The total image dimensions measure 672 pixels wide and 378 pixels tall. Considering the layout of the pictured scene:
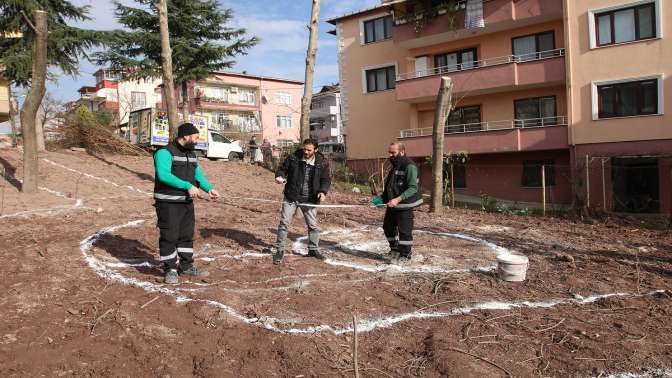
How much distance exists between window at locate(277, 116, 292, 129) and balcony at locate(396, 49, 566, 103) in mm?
27490

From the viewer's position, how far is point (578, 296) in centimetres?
543

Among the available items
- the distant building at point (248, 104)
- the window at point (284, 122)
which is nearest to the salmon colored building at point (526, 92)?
the distant building at point (248, 104)

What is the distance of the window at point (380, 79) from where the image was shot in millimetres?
27019

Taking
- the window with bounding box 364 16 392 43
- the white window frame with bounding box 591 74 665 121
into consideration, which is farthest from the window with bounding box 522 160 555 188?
the window with bounding box 364 16 392 43

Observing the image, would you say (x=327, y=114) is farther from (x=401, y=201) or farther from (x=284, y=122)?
(x=401, y=201)

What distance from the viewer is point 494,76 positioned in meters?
22.1

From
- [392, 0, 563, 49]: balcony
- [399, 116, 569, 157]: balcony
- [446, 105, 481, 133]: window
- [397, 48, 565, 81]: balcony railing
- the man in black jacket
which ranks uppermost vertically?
[392, 0, 563, 49]: balcony

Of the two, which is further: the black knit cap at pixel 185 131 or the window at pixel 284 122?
the window at pixel 284 122

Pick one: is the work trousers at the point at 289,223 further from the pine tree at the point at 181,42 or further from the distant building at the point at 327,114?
the distant building at the point at 327,114

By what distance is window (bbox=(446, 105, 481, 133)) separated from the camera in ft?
80.0

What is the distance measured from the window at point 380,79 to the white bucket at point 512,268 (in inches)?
868

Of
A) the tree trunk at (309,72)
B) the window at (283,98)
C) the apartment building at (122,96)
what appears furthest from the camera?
the apartment building at (122,96)

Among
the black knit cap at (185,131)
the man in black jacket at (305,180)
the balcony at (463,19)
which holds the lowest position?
the man in black jacket at (305,180)

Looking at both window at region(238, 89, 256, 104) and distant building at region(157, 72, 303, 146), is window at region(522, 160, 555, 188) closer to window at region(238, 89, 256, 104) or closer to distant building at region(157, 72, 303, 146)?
distant building at region(157, 72, 303, 146)
